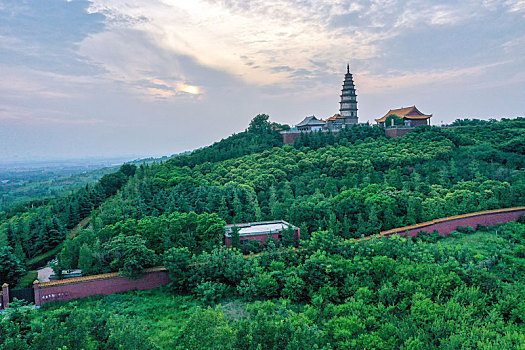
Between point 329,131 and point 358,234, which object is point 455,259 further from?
point 329,131

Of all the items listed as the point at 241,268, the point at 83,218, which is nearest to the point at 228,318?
the point at 241,268

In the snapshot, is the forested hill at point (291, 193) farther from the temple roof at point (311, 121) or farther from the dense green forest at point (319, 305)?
the temple roof at point (311, 121)

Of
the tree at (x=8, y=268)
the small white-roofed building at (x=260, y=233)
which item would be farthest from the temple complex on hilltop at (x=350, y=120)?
the tree at (x=8, y=268)

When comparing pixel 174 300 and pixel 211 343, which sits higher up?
pixel 211 343

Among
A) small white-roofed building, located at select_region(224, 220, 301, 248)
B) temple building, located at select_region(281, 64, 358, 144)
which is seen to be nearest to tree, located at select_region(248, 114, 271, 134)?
temple building, located at select_region(281, 64, 358, 144)

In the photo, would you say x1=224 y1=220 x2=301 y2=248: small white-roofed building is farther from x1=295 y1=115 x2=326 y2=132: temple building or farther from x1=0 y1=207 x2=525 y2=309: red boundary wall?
x1=295 y1=115 x2=326 y2=132: temple building
